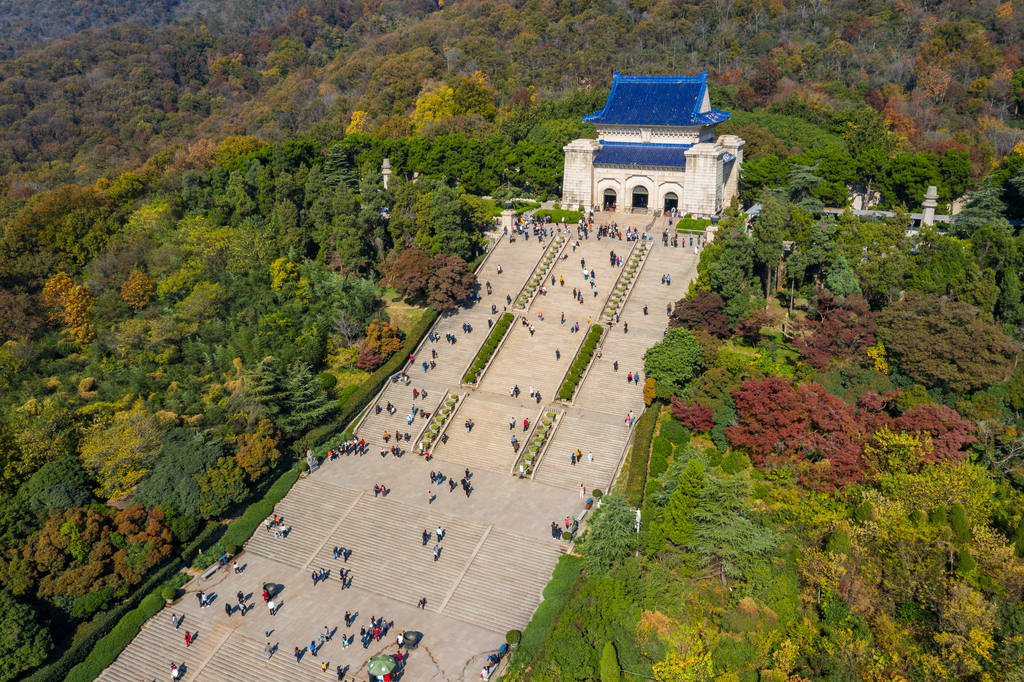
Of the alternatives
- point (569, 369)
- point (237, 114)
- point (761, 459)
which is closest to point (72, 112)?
point (237, 114)

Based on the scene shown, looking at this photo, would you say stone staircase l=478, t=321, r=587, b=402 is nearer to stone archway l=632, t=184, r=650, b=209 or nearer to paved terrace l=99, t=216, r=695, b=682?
paved terrace l=99, t=216, r=695, b=682

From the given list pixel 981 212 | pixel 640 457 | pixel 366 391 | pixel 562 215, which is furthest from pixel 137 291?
pixel 981 212

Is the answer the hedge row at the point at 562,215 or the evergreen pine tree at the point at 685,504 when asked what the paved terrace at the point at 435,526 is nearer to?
the evergreen pine tree at the point at 685,504

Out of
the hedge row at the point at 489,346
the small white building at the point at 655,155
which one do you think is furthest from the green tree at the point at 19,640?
the small white building at the point at 655,155

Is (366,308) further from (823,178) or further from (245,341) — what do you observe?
(823,178)

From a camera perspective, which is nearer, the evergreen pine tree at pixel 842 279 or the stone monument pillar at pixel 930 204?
the evergreen pine tree at pixel 842 279

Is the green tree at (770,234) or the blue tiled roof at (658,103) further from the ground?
the blue tiled roof at (658,103)
